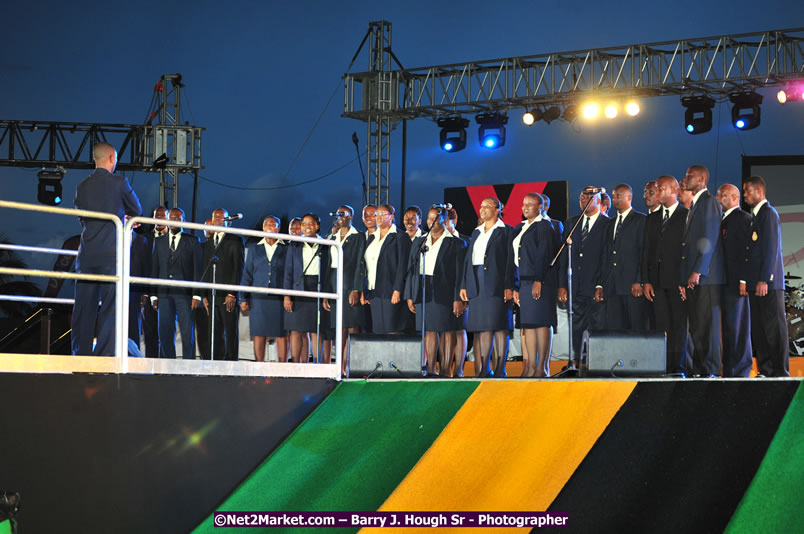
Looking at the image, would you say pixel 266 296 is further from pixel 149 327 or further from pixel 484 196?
pixel 484 196

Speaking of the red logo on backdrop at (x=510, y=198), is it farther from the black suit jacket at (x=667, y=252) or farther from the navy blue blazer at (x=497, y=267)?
the black suit jacket at (x=667, y=252)

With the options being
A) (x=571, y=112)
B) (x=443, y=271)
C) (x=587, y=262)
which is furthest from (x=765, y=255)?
(x=571, y=112)

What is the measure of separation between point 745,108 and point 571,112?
2.36m

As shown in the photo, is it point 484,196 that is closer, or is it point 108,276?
point 108,276

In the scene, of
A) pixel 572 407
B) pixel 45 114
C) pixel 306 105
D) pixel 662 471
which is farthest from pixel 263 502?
pixel 306 105

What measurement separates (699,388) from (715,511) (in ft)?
2.80

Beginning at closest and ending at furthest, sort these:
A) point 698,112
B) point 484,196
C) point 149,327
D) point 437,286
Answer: point 149,327 < point 437,286 < point 698,112 < point 484,196

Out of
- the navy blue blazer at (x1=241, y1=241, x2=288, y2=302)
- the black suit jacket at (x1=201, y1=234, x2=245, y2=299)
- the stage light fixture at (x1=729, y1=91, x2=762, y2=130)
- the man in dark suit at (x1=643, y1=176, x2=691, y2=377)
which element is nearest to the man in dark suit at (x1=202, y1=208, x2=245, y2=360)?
the black suit jacket at (x1=201, y1=234, x2=245, y2=299)

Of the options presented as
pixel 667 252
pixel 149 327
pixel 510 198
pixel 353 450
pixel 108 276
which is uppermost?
pixel 510 198

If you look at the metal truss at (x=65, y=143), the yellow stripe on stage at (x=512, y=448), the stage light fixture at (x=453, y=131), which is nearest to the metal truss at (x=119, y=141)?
the metal truss at (x=65, y=143)

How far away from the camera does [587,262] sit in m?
8.30

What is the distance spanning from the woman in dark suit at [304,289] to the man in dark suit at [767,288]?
324cm

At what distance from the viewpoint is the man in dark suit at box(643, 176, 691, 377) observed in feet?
25.0

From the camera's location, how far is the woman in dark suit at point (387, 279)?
890 cm
